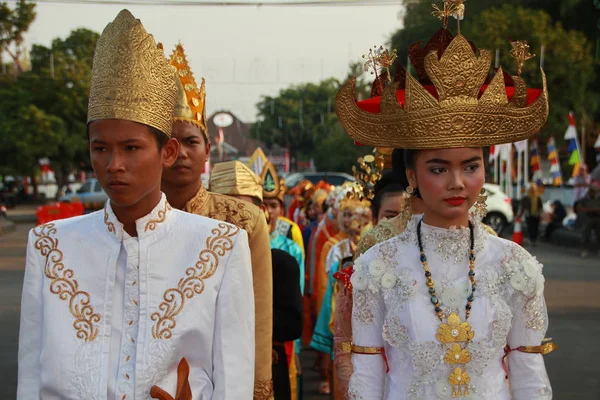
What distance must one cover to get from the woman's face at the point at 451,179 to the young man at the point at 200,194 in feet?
3.00

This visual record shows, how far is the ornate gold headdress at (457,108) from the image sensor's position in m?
3.38

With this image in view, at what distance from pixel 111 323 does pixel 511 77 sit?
1.71m

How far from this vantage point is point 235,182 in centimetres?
614

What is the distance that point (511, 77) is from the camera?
3.59 metres

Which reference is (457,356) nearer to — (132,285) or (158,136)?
(132,285)

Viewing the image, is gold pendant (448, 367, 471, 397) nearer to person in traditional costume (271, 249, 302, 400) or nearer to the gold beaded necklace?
the gold beaded necklace

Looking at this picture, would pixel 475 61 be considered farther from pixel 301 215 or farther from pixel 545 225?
pixel 545 225

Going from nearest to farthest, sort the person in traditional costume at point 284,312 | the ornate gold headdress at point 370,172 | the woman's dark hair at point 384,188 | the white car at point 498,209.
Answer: the person in traditional costume at point 284,312
the woman's dark hair at point 384,188
the ornate gold headdress at point 370,172
the white car at point 498,209

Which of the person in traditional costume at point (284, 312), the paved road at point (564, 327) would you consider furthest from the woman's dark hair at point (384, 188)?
the paved road at point (564, 327)

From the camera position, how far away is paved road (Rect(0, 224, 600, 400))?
29.7 feet

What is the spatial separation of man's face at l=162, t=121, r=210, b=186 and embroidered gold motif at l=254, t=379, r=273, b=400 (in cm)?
99

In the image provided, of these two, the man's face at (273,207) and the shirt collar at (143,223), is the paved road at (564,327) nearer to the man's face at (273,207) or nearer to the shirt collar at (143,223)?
the man's face at (273,207)

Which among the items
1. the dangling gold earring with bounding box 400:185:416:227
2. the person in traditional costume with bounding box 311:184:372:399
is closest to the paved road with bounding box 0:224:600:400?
the person in traditional costume with bounding box 311:184:372:399

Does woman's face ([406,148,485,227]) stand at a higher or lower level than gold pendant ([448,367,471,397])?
higher
